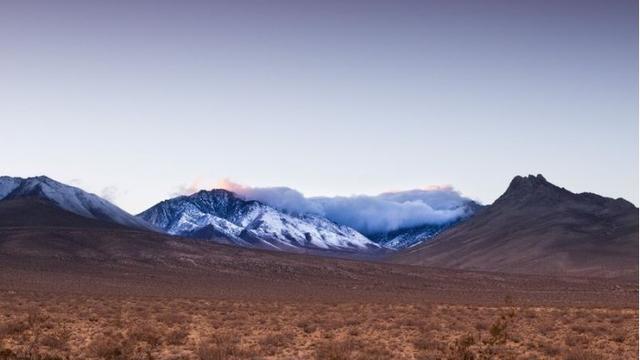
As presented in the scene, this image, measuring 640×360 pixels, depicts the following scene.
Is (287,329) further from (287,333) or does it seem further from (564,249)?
(564,249)

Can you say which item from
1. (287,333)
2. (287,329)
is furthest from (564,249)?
(287,333)

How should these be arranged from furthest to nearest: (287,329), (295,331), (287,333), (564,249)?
(564,249) < (287,329) < (295,331) < (287,333)

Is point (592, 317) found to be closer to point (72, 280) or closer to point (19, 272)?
point (72, 280)

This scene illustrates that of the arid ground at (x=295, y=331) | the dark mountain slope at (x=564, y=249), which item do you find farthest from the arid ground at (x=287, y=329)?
the dark mountain slope at (x=564, y=249)

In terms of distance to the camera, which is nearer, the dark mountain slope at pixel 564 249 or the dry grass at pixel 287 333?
the dry grass at pixel 287 333

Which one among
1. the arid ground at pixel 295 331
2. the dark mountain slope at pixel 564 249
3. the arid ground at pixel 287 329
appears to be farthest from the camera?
the dark mountain slope at pixel 564 249

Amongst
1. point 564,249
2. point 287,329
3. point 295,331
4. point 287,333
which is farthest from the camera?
point 564,249

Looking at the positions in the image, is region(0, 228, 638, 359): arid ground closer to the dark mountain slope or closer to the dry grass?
the dry grass

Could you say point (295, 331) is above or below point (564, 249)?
below

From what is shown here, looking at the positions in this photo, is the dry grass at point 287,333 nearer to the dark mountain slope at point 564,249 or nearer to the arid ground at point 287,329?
the arid ground at point 287,329

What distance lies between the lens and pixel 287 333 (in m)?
27.4

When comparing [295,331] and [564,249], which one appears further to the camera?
[564,249]

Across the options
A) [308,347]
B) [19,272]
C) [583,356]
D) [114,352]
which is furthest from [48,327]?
[19,272]

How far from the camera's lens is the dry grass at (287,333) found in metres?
21.9
